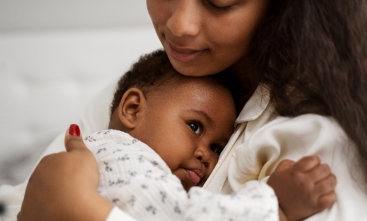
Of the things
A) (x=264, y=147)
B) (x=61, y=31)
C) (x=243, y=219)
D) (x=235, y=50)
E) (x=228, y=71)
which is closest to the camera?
(x=243, y=219)

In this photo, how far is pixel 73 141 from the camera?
87 centimetres

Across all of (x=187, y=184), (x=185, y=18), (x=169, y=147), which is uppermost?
(x=185, y=18)

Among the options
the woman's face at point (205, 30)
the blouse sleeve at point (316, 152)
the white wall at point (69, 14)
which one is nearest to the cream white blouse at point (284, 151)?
the blouse sleeve at point (316, 152)

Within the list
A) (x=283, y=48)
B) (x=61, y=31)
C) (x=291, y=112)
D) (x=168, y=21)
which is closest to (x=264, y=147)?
(x=291, y=112)

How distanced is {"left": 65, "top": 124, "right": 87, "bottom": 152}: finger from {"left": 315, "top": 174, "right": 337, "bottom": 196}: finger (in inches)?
16.5

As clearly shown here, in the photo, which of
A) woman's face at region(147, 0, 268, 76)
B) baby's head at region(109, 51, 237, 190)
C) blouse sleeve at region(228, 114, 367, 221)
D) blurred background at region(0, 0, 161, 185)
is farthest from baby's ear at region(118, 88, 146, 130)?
blurred background at region(0, 0, 161, 185)

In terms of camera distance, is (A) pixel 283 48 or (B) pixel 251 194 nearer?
(B) pixel 251 194

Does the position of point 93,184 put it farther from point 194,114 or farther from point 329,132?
point 329,132

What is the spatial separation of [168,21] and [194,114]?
214mm

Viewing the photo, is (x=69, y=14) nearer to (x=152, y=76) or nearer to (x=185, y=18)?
(x=152, y=76)

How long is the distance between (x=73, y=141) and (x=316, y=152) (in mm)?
445

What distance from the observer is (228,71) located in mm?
1129

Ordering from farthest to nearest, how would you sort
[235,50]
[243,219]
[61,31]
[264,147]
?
[61,31], [235,50], [264,147], [243,219]

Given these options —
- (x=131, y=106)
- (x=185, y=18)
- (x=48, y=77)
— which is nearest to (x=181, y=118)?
(x=131, y=106)
